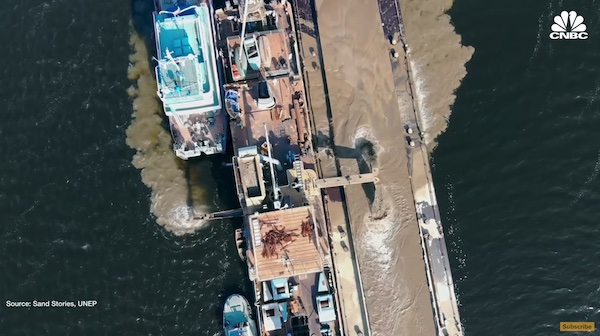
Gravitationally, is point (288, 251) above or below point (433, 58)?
below

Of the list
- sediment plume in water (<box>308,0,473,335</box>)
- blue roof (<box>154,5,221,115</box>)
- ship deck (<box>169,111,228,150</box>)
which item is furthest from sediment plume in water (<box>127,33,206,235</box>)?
sediment plume in water (<box>308,0,473,335</box>)

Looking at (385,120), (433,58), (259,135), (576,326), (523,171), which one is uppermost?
(433,58)

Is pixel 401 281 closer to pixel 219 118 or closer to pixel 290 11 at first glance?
pixel 219 118

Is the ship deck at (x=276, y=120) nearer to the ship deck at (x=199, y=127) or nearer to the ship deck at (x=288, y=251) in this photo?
the ship deck at (x=199, y=127)

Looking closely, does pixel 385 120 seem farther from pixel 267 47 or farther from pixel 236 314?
pixel 236 314

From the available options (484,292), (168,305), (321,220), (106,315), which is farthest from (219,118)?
(484,292)

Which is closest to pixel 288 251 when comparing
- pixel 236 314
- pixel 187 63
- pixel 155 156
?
pixel 236 314
